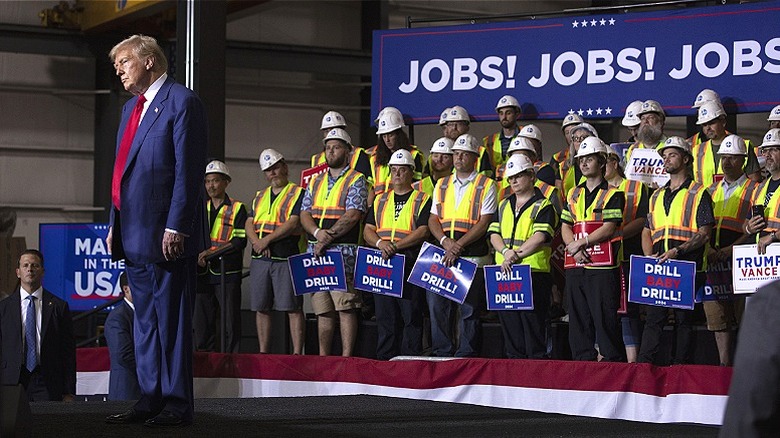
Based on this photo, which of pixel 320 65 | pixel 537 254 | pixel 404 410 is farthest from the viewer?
pixel 320 65

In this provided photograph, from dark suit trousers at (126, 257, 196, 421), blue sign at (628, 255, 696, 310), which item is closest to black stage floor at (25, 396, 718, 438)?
dark suit trousers at (126, 257, 196, 421)

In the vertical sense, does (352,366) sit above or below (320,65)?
below

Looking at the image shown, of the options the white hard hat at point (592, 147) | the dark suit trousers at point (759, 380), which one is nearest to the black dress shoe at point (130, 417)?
the dark suit trousers at point (759, 380)

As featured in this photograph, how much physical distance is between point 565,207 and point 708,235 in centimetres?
141

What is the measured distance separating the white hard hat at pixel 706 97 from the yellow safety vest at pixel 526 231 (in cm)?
180

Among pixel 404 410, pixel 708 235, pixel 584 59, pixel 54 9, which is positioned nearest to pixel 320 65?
pixel 54 9

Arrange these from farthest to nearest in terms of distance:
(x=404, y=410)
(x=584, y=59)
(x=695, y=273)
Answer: (x=584, y=59) → (x=695, y=273) → (x=404, y=410)

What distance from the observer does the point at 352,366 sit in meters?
10.1

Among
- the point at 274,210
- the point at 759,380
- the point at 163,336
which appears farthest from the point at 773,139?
the point at 759,380

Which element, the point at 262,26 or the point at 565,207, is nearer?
the point at 565,207

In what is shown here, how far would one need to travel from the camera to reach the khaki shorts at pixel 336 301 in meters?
10.8

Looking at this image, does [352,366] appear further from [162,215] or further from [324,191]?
[162,215]

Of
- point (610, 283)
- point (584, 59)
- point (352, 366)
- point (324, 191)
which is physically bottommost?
point (352, 366)

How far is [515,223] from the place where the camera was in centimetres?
1002
